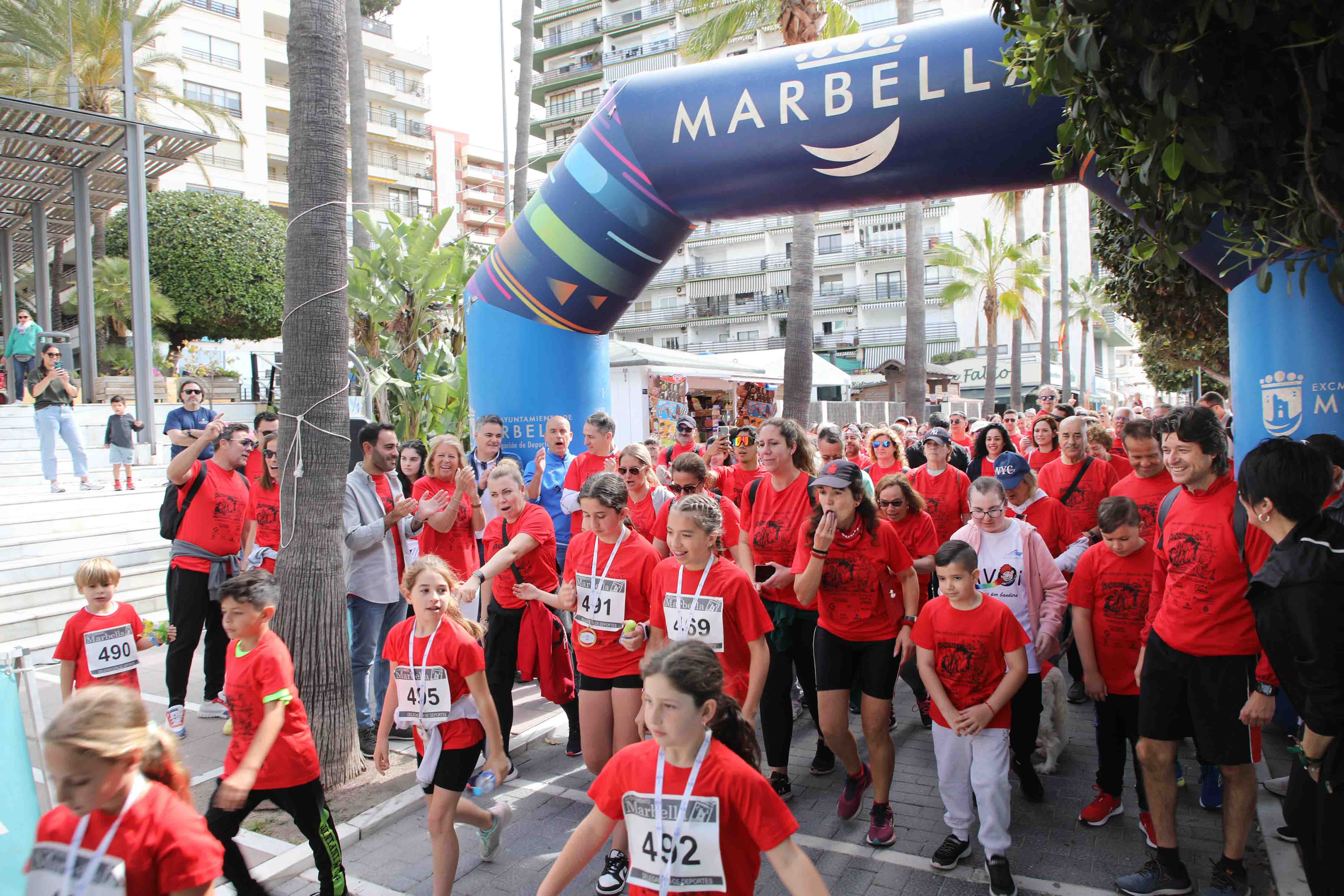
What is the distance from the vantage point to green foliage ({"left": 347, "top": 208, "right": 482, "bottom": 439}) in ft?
46.7

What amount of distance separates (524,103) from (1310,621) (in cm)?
1851

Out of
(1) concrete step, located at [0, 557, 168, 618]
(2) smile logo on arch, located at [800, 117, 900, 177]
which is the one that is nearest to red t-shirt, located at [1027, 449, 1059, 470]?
(2) smile logo on arch, located at [800, 117, 900, 177]

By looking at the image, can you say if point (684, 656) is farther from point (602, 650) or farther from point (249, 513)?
point (249, 513)

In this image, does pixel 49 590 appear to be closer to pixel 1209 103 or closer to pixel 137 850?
pixel 137 850

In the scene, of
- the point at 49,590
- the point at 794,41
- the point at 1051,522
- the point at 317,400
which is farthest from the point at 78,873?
the point at 794,41

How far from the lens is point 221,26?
41.9 meters

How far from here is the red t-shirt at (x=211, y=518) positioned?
19.4 ft

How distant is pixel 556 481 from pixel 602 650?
2619mm

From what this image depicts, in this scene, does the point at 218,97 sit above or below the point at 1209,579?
above

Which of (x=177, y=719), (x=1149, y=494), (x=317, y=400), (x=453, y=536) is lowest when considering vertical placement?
(x=177, y=719)

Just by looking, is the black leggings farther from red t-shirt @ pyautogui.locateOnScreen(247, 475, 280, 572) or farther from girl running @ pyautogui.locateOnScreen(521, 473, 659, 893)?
red t-shirt @ pyautogui.locateOnScreen(247, 475, 280, 572)

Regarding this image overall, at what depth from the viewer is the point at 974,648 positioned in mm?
3959

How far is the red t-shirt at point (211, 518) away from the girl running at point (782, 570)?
3.64m

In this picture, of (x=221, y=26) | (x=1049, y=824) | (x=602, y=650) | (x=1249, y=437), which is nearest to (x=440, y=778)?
(x=602, y=650)
